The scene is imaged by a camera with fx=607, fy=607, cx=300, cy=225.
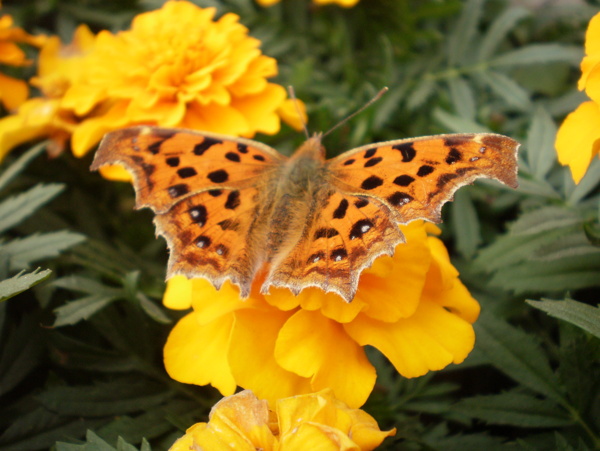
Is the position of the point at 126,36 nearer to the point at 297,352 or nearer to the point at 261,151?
the point at 261,151

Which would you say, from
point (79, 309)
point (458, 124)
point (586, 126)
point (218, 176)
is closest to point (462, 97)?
point (458, 124)

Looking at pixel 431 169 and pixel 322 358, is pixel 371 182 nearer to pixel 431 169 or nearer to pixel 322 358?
pixel 431 169

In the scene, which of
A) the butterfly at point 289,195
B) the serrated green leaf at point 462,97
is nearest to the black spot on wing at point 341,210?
the butterfly at point 289,195

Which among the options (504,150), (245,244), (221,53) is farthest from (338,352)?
(221,53)

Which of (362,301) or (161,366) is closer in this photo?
(362,301)

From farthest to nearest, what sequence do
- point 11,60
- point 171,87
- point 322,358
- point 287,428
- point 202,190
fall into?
point 11,60
point 171,87
point 202,190
point 322,358
point 287,428

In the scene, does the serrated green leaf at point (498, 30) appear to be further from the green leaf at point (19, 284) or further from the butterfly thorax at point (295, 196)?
the green leaf at point (19, 284)
